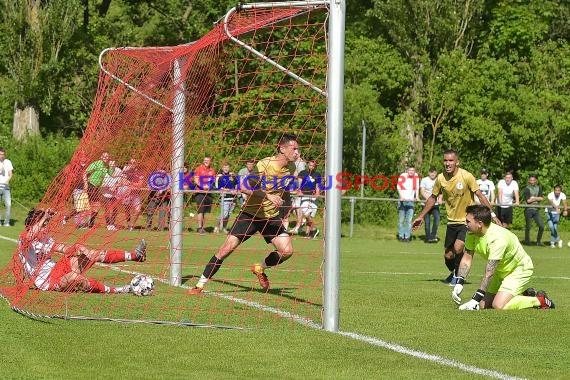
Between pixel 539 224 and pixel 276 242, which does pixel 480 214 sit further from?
pixel 539 224

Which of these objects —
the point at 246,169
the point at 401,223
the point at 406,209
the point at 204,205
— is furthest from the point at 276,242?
the point at 401,223

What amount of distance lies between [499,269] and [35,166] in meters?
22.0

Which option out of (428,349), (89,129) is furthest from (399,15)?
(428,349)

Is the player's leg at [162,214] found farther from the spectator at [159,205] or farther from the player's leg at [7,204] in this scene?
the player's leg at [7,204]

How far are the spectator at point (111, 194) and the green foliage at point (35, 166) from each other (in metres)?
19.0

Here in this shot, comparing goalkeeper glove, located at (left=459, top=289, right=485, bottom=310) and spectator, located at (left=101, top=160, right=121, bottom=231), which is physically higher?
spectator, located at (left=101, top=160, right=121, bottom=231)

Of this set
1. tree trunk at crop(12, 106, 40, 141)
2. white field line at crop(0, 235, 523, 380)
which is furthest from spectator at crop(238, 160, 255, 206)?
tree trunk at crop(12, 106, 40, 141)

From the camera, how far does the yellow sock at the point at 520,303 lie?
11836 mm

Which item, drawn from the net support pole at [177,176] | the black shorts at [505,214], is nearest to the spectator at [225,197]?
the net support pole at [177,176]

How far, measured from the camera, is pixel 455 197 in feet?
47.6

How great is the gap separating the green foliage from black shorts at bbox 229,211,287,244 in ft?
64.0

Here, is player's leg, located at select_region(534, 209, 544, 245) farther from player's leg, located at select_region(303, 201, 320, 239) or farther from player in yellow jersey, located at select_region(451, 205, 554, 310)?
player in yellow jersey, located at select_region(451, 205, 554, 310)

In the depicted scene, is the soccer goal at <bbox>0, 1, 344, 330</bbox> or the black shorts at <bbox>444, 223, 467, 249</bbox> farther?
the black shorts at <bbox>444, 223, 467, 249</bbox>

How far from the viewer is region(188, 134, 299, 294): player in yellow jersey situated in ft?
40.5
